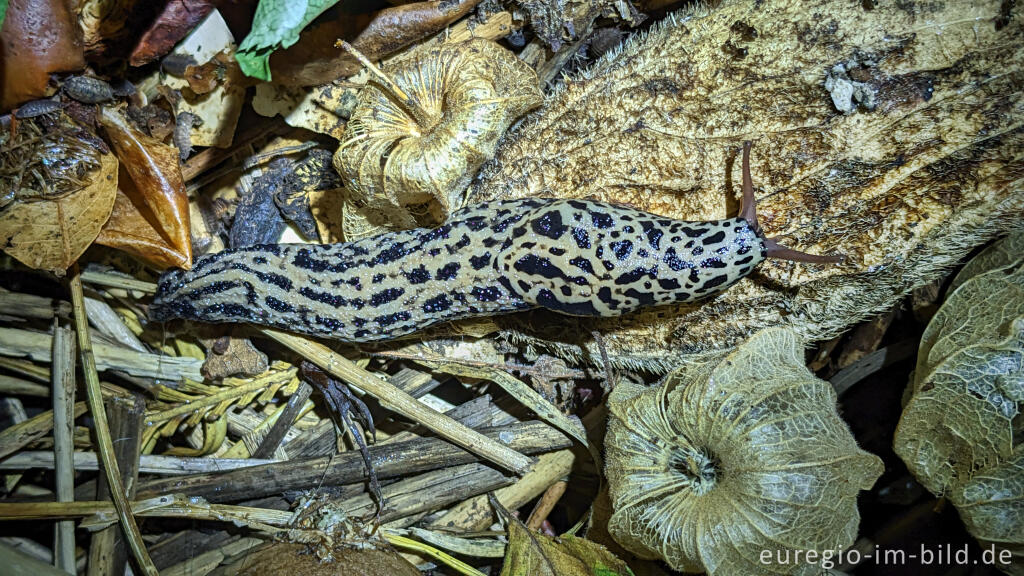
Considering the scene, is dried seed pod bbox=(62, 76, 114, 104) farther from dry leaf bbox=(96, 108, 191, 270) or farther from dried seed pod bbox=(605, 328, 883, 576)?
dried seed pod bbox=(605, 328, 883, 576)

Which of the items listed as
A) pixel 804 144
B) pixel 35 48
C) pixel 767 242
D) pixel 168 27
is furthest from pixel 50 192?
pixel 804 144

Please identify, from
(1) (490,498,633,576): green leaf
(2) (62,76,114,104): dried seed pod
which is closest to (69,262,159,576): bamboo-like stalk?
(2) (62,76,114,104): dried seed pod

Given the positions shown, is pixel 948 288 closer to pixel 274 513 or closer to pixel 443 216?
pixel 443 216

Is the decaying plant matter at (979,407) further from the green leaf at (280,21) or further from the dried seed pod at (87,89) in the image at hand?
the dried seed pod at (87,89)

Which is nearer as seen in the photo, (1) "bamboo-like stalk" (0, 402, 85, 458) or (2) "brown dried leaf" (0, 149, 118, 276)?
(2) "brown dried leaf" (0, 149, 118, 276)

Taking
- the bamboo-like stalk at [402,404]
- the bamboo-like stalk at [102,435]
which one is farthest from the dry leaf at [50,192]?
the bamboo-like stalk at [402,404]
